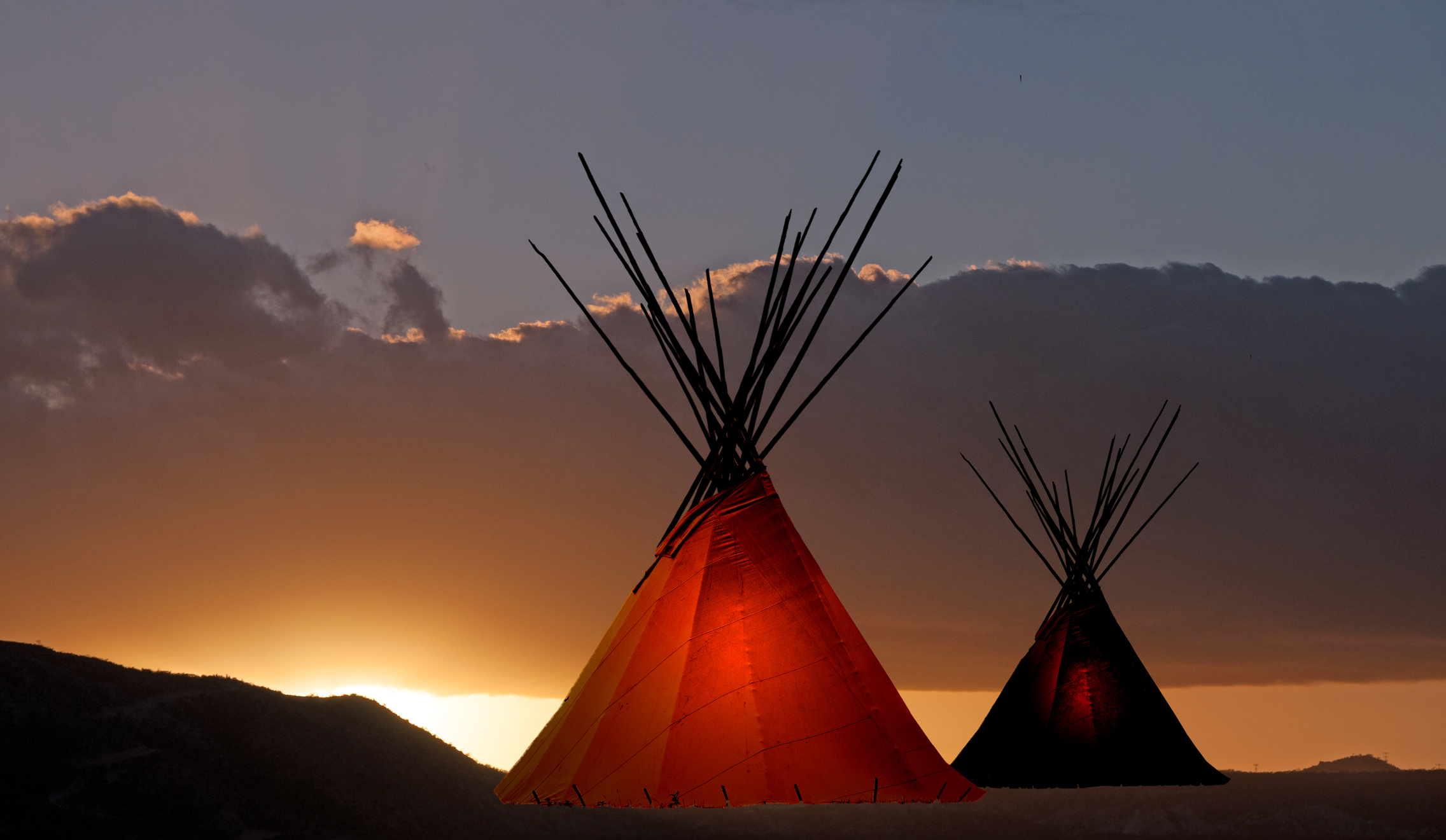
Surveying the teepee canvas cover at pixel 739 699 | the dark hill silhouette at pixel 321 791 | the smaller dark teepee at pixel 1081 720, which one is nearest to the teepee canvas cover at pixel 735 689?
the teepee canvas cover at pixel 739 699

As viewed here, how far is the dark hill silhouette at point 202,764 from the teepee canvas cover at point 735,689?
35.3 metres

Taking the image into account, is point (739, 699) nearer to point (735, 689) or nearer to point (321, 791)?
point (735, 689)

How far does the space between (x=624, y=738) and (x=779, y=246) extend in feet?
11.6

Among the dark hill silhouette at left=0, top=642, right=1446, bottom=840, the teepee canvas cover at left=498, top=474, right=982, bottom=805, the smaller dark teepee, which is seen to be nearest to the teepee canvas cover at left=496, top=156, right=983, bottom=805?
the teepee canvas cover at left=498, top=474, right=982, bottom=805

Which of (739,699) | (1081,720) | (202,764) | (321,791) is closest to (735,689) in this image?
(739,699)

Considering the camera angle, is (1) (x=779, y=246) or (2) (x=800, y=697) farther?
(1) (x=779, y=246)

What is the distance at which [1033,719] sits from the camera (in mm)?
11992

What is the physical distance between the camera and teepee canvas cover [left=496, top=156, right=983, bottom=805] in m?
6.08

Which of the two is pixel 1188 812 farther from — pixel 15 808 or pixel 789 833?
pixel 15 808

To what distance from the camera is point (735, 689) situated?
246 inches

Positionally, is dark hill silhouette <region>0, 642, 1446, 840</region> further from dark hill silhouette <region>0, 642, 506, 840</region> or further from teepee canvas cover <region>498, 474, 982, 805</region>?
teepee canvas cover <region>498, 474, 982, 805</region>

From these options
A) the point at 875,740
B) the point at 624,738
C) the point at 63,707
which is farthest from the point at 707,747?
the point at 63,707

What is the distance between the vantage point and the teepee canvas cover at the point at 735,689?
6.08 metres

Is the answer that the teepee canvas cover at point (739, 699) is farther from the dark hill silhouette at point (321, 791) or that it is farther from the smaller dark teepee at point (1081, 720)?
the dark hill silhouette at point (321, 791)
